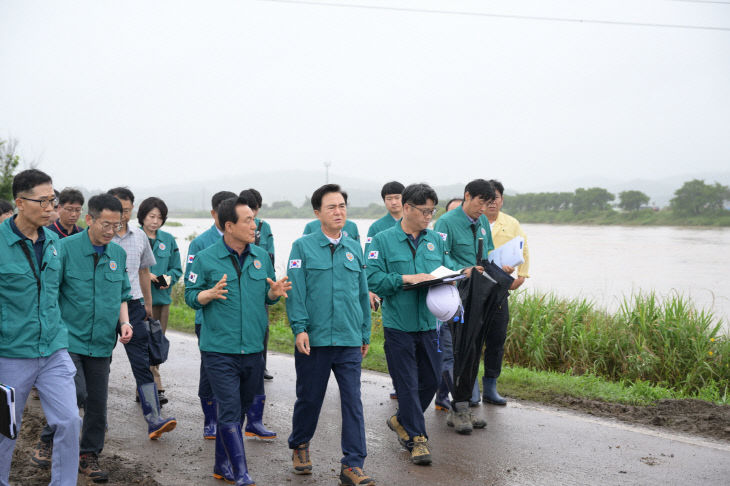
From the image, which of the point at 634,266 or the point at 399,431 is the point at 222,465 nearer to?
the point at 399,431

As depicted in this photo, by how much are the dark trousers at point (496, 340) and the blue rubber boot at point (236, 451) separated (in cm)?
307

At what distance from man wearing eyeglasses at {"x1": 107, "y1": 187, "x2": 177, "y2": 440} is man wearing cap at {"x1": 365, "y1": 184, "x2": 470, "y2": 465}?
6.41 feet

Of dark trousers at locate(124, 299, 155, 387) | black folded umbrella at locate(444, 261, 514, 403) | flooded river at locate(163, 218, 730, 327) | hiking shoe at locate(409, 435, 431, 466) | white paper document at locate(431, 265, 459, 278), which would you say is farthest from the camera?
flooded river at locate(163, 218, 730, 327)

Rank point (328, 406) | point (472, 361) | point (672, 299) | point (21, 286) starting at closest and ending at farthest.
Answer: point (21, 286)
point (472, 361)
point (328, 406)
point (672, 299)

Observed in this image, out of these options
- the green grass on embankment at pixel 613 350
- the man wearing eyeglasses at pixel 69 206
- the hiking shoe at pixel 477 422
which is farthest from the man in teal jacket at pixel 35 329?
the green grass on embankment at pixel 613 350

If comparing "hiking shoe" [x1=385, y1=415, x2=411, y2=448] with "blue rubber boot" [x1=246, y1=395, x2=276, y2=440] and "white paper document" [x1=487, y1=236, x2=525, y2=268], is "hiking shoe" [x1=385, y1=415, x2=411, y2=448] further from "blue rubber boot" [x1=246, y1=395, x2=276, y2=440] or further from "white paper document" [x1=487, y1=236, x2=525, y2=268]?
"white paper document" [x1=487, y1=236, x2=525, y2=268]

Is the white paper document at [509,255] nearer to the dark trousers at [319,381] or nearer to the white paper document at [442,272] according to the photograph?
the white paper document at [442,272]

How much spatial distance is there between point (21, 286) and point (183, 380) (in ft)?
13.0

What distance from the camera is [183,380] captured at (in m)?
7.24

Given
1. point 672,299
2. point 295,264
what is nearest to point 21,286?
point 295,264

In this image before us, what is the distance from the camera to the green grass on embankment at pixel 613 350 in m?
7.04

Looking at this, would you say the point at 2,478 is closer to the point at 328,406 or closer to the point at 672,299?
the point at 328,406

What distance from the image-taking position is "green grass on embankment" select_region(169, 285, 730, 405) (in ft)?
23.1

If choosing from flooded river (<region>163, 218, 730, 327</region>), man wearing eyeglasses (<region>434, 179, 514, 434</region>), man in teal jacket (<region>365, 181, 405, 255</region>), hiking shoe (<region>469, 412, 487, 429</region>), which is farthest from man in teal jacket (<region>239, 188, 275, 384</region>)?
flooded river (<region>163, 218, 730, 327</region>)
